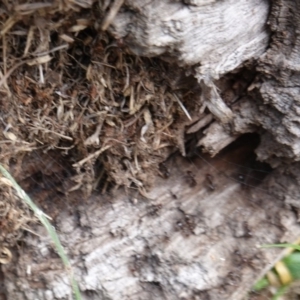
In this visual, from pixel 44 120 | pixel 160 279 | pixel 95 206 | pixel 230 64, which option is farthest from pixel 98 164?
pixel 230 64

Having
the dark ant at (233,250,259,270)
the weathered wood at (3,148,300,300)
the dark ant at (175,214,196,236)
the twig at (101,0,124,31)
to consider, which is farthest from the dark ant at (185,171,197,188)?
the twig at (101,0,124,31)

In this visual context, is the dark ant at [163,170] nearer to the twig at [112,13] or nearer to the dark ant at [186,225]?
the dark ant at [186,225]

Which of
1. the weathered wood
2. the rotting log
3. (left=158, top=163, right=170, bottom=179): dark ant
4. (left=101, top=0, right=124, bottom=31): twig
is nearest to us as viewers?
(left=101, top=0, right=124, bottom=31): twig

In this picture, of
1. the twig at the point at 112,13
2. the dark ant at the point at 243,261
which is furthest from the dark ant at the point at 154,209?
the twig at the point at 112,13

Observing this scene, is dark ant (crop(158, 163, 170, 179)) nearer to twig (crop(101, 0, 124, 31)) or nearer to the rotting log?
the rotting log

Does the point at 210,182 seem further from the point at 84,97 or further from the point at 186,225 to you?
the point at 84,97

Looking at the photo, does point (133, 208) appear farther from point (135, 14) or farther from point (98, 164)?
point (135, 14)

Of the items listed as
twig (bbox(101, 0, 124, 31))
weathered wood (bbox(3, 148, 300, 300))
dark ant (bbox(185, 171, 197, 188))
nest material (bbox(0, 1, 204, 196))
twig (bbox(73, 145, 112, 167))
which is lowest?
weathered wood (bbox(3, 148, 300, 300))

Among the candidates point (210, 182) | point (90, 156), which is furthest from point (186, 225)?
point (90, 156)

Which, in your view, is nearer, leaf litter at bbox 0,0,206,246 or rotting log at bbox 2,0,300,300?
leaf litter at bbox 0,0,206,246
